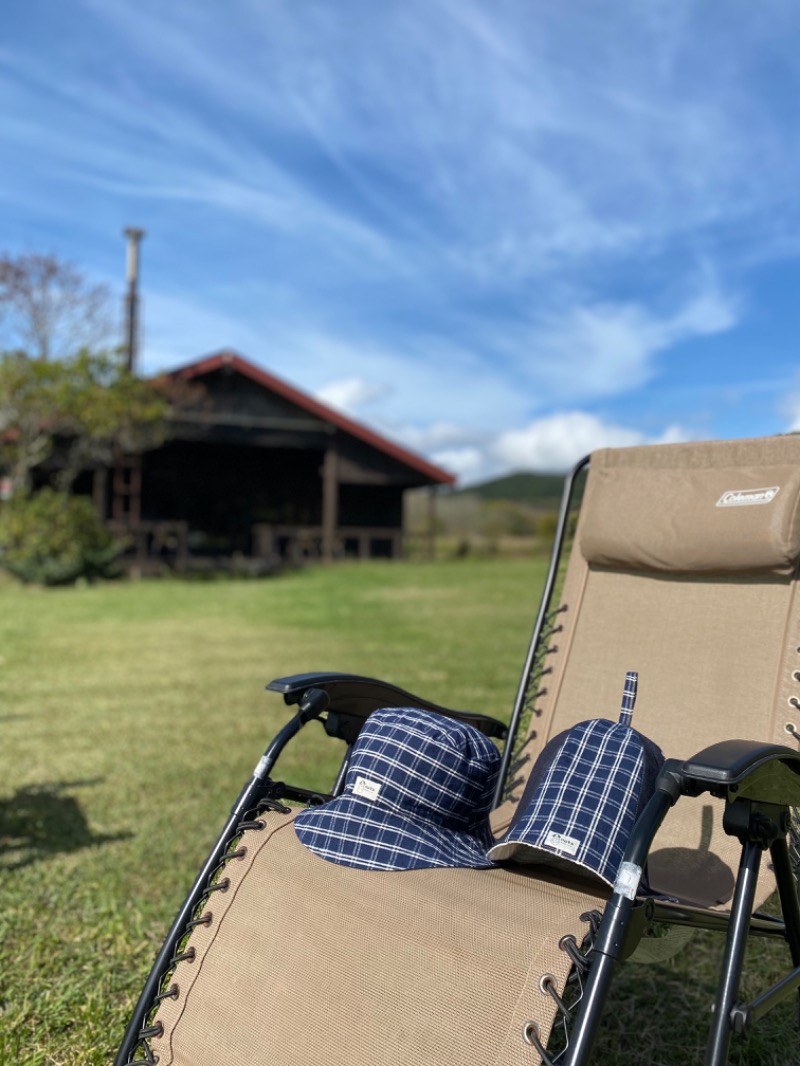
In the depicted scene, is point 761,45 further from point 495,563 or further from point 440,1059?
point 495,563

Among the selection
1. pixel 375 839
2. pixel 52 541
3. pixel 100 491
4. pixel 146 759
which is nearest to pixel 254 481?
pixel 100 491

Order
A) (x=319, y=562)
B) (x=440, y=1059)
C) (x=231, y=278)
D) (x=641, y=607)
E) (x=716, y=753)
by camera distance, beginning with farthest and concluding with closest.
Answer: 1. (x=319, y=562)
2. (x=231, y=278)
3. (x=641, y=607)
4. (x=716, y=753)
5. (x=440, y=1059)

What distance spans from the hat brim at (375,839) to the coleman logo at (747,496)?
1155 mm

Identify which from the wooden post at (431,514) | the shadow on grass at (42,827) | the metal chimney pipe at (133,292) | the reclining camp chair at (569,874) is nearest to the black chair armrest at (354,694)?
the reclining camp chair at (569,874)

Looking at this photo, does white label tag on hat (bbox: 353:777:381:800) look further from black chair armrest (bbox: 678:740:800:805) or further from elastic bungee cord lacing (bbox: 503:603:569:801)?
black chair armrest (bbox: 678:740:800:805)

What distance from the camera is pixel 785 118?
6125mm

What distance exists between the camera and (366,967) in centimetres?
156

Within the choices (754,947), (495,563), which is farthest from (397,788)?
(495,563)

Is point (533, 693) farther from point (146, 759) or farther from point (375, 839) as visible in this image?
point (146, 759)

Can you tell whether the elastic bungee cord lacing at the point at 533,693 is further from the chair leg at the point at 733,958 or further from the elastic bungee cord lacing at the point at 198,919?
the chair leg at the point at 733,958

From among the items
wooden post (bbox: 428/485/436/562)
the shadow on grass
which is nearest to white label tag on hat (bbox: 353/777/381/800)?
the shadow on grass

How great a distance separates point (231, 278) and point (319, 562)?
8581 mm

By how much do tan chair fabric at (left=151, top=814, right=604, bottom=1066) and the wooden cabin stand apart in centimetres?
1569

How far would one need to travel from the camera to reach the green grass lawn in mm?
2377
